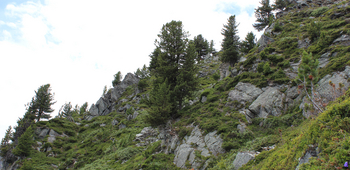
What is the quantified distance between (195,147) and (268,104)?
7.29 metres

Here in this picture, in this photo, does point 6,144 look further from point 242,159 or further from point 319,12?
point 319,12

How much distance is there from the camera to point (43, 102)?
39594 millimetres

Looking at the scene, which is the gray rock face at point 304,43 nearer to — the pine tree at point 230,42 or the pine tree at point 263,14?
the pine tree at point 230,42

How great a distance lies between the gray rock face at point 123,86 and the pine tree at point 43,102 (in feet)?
51.1

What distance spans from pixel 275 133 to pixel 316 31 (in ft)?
53.6

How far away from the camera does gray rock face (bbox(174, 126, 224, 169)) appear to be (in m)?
11.0

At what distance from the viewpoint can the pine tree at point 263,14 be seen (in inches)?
A: 1646

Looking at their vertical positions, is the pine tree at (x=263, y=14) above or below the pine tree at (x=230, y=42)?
above

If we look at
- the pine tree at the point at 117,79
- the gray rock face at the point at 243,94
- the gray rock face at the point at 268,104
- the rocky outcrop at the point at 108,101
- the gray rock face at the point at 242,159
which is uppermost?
the pine tree at the point at 117,79

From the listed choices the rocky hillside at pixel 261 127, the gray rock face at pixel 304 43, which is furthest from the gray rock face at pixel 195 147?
the gray rock face at pixel 304 43

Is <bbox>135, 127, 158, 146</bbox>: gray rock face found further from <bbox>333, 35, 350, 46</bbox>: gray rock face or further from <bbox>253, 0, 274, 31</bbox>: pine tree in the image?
Answer: <bbox>253, 0, 274, 31</bbox>: pine tree

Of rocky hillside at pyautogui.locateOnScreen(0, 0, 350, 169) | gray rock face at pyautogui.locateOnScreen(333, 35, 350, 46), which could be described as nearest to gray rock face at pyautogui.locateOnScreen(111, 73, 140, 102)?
rocky hillside at pyautogui.locateOnScreen(0, 0, 350, 169)

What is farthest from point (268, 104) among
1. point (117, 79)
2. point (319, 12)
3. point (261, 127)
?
point (117, 79)

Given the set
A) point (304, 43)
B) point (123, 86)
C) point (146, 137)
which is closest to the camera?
point (304, 43)
